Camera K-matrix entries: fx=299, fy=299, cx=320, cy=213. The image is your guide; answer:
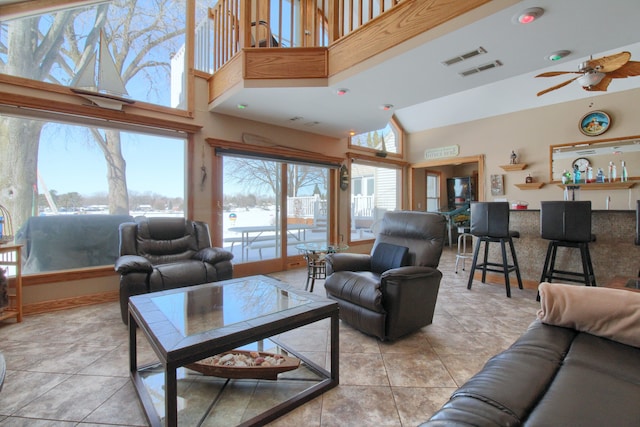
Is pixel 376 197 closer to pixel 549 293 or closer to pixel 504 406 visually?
pixel 549 293

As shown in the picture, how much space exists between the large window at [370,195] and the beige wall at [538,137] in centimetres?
135

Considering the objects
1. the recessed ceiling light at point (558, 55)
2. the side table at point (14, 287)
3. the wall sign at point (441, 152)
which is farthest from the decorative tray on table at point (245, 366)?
the wall sign at point (441, 152)

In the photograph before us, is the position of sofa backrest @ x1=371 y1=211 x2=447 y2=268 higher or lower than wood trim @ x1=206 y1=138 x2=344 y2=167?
lower

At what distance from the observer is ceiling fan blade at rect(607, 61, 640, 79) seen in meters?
2.62

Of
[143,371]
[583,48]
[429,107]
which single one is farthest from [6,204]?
[429,107]

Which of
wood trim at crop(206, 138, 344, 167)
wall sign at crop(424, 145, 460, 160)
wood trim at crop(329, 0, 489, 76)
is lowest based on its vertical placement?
wood trim at crop(206, 138, 344, 167)

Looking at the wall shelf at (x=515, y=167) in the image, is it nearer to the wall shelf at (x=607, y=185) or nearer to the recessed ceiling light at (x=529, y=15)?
the wall shelf at (x=607, y=185)

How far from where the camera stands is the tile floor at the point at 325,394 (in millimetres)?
1548

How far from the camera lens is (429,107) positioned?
21.0 feet

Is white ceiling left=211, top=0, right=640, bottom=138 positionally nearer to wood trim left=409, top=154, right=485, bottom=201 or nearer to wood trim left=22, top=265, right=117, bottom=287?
wood trim left=409, top=154, right=485, bottom=201

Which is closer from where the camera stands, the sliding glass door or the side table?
the side table

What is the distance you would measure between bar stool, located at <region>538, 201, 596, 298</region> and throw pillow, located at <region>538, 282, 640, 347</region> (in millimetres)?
2437

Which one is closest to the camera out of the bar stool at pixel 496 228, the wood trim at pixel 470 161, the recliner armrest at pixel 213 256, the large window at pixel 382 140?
the recliner armrest at pixel 213 256

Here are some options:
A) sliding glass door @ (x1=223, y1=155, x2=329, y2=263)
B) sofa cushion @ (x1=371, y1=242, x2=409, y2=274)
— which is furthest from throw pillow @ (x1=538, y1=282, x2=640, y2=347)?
sliding glass door @ (x1=223, y1=155, x2=329, y2=263)
